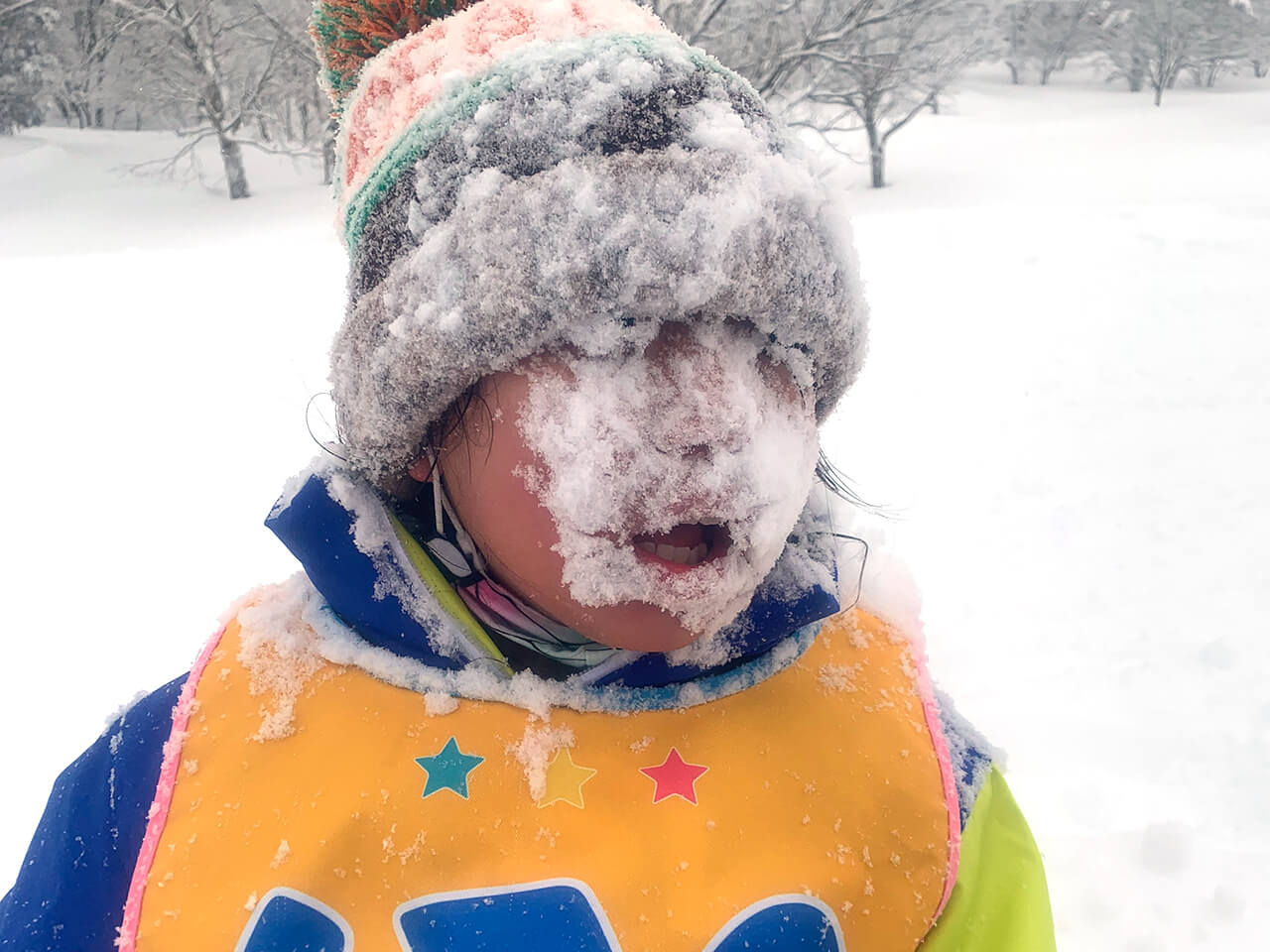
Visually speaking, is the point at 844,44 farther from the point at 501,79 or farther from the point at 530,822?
the point at 530,822

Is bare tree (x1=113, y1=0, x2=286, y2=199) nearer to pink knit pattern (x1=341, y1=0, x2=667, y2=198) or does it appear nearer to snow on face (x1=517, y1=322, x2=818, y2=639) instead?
pink knit pattern (x1=341, y1=0, x2=667, y2=198)

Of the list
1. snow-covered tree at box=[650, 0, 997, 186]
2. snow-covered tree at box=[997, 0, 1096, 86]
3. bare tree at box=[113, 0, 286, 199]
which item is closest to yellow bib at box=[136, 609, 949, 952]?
snow-covered tree at box=[650, 0, 997, 186]

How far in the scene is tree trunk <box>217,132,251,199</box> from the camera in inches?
564

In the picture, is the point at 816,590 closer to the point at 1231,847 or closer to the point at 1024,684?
the point at 1231,847

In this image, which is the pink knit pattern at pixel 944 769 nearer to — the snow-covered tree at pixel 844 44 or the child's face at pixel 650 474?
the child's face at pixel 650 474

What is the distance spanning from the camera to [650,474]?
66 centimetres

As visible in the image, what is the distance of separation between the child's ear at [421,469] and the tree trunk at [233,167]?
16034 millimetres

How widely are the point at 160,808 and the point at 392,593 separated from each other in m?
0.31

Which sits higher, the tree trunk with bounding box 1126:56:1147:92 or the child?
the tree trunk with bounding box 1126:56:1147:92

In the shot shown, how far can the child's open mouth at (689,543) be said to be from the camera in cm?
71

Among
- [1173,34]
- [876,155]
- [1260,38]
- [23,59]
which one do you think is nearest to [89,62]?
[23,59]

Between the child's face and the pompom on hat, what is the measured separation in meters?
0.03

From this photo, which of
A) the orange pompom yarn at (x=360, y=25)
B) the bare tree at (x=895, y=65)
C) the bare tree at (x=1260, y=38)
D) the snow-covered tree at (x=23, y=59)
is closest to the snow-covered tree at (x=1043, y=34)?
the bare tree at (x=1260, y=38)

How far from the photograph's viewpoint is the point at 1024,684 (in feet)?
6.73
